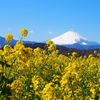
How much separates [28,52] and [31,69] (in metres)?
2.74

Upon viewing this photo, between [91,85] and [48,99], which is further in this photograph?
[91,85]

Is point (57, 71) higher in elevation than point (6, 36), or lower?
lower

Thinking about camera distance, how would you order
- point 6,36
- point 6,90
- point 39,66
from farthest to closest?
1. point 6,36
2. point 39,66
3. point 6,90

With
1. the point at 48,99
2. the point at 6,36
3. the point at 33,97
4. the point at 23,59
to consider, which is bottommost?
the point at 33,97

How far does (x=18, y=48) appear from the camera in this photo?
4000mm

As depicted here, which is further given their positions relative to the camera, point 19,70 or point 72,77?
point 19,70

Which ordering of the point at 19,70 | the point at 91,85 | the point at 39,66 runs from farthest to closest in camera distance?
the point at 39,66 < the point at 91,85 < the point at 19,70

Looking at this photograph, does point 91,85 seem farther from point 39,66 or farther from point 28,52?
point 28,52

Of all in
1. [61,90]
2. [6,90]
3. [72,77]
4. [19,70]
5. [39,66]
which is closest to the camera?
[6,90]

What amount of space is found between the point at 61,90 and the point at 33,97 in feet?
2.02

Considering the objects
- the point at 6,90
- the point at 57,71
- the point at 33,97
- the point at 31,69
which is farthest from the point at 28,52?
the point at 57,71

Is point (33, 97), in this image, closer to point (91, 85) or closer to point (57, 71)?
point (91, 85)

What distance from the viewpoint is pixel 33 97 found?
462 cm

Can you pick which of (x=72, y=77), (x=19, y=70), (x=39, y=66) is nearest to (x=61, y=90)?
(x=72, y=77)
